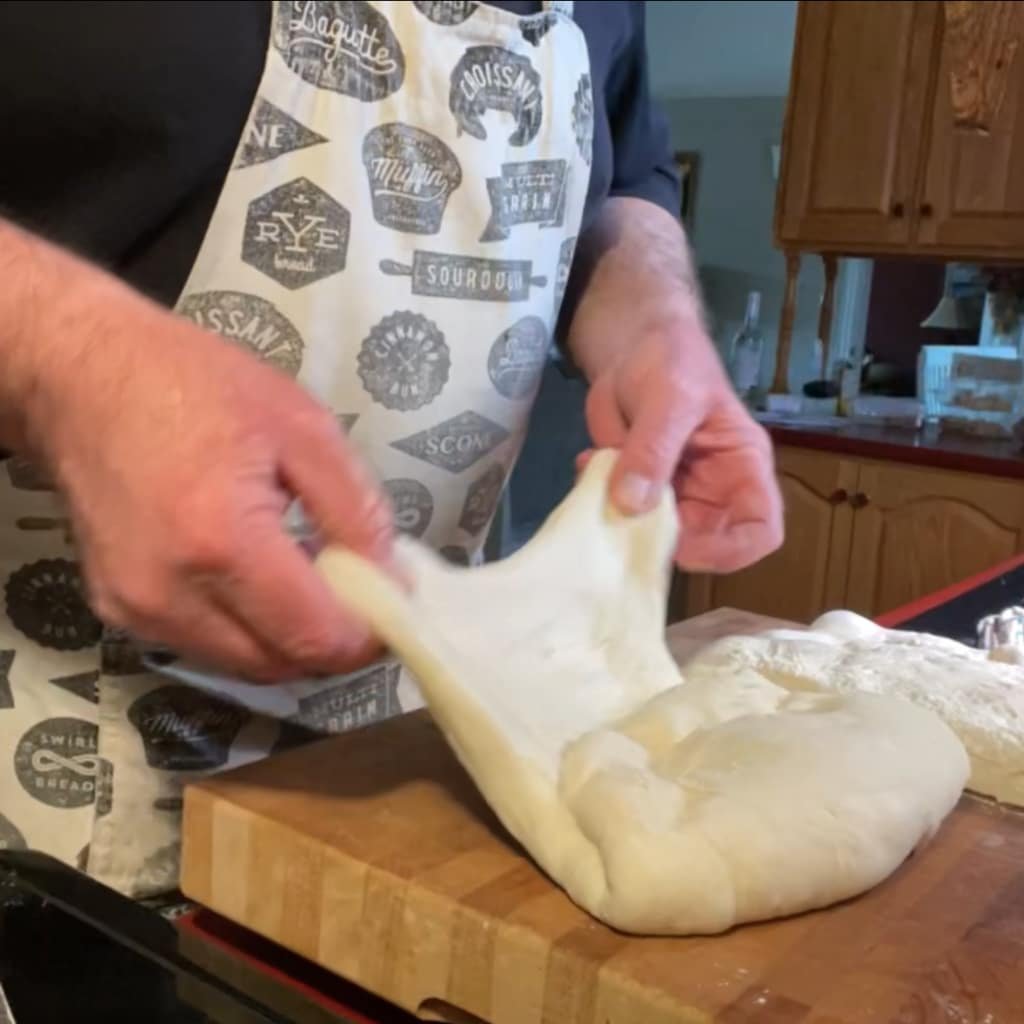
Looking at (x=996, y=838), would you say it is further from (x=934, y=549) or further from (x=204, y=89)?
(x=934, y=549)

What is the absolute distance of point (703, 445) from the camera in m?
0.79

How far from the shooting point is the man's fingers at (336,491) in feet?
1.65

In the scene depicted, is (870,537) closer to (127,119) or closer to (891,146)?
(891,146)

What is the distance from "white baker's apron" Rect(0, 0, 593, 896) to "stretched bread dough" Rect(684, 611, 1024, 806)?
0.81ft

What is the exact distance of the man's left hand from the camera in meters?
0.77

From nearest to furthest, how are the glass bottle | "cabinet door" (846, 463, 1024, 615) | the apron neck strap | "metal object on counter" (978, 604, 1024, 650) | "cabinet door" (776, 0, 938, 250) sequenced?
the apron neck strap < "metal object on counter" (978, 604, 1024, 650) < "cabinet door" (846, 463, 1024, 615) < "cabinet door" (776, 0, 938, 250) < the glass bottle


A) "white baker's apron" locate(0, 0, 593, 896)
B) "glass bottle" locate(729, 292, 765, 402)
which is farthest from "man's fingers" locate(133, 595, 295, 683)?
"glass bottle" locate(729, 292, 765, 402)

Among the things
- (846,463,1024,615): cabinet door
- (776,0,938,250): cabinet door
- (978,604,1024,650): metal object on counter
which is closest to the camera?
(978,604,1024,650): metal object on counter

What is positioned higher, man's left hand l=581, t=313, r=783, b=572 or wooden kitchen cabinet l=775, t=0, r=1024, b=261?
wooden kitchen cabinet l=775, t=0, r=1024, b=261

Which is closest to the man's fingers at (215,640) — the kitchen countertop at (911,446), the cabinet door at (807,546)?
the kitchen countertop at (911,446)

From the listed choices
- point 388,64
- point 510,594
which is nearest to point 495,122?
point 388,64

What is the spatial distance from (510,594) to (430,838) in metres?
0.13

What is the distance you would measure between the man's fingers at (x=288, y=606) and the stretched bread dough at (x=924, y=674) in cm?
32

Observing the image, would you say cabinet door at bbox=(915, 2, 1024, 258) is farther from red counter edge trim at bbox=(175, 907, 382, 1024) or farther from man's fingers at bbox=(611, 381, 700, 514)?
red counter edge trim at bbox=(175, 907, 382, 1024)
